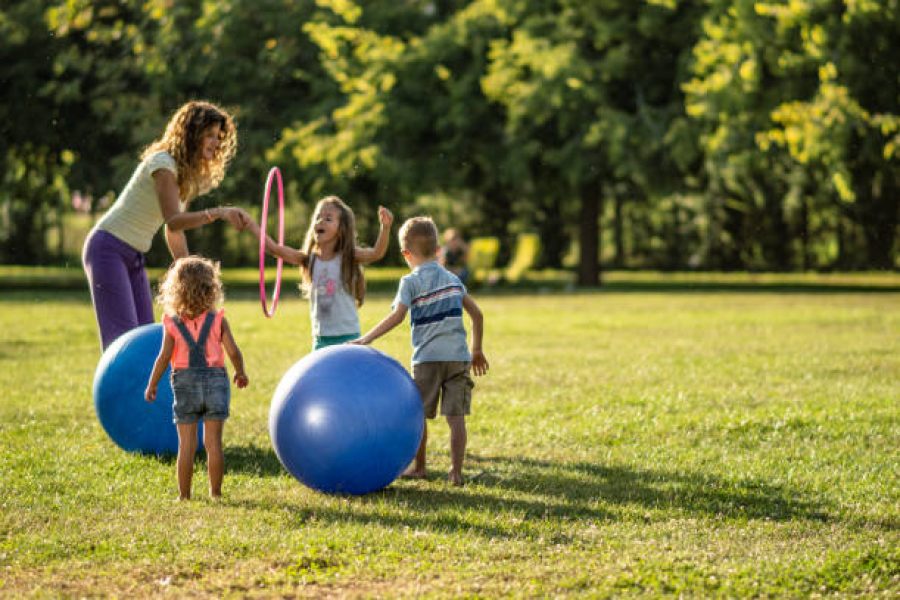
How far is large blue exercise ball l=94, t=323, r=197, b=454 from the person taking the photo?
27.0 ft

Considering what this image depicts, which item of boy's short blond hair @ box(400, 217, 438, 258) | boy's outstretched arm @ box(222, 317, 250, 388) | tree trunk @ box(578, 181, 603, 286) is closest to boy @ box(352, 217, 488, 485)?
boy's short blond hair @ box(400, 217, 438, 258)

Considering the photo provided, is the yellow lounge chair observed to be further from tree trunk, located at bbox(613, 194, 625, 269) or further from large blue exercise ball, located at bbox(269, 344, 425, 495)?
large blue exercise ball, located at bbox(269, 344, 425, 495)

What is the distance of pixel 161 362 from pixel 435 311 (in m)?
1.76

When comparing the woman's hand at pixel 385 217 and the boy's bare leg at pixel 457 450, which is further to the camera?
the woman's hand at pixel 385 217

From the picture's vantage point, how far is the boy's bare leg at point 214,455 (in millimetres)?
7242

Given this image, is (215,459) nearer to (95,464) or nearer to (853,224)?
(95,464)

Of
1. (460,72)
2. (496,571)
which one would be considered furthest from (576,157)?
(496,571)

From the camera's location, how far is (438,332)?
25.9 feet

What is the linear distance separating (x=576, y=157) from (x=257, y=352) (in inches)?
635

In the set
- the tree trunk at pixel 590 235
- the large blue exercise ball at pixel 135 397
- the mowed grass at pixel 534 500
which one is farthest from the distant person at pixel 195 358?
the tree trunk at pixel 590 235

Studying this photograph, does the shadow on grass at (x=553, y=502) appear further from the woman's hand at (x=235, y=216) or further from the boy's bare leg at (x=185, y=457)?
the woman's hand at (x=235, y=216)

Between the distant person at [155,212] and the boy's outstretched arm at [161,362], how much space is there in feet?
3.29

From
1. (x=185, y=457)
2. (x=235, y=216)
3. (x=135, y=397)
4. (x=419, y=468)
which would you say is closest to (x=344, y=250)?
(x=235, y=216)

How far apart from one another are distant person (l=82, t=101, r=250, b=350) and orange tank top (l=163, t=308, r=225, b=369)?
2.83 feet
